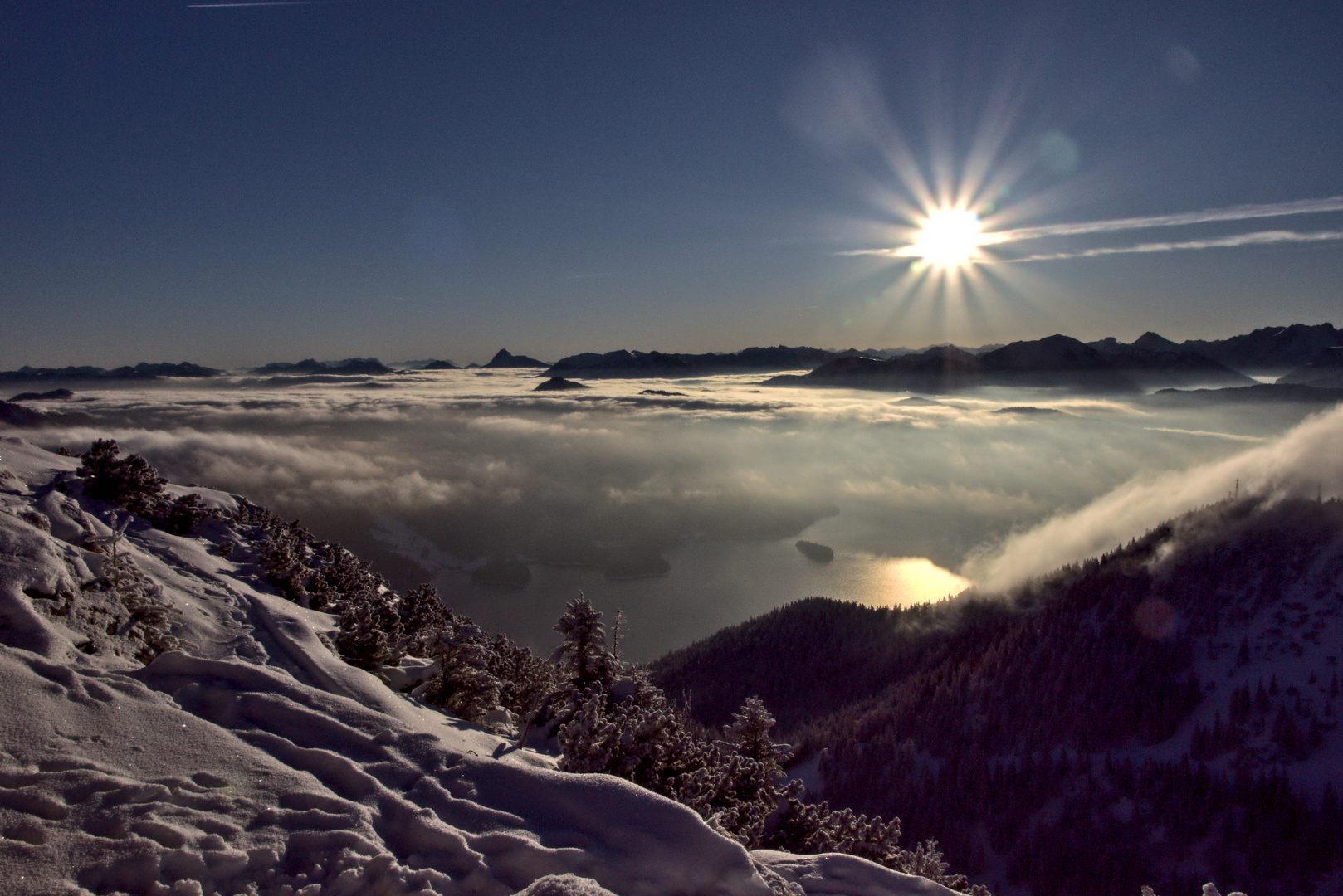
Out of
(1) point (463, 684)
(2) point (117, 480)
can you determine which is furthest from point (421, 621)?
(2) point (117, 480)

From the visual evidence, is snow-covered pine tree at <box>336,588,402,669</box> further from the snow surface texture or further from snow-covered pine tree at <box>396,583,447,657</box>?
the snow surface texture

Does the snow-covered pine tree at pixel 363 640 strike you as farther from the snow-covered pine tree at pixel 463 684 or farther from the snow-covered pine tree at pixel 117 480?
the snow-covered pine tree at pixel 117 480

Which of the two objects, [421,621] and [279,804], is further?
[421,621]

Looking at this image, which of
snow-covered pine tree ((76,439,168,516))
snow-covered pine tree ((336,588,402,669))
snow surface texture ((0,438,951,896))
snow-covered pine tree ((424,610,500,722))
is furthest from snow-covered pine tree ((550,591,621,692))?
snow-covered pine tree ((76,439,168,516))

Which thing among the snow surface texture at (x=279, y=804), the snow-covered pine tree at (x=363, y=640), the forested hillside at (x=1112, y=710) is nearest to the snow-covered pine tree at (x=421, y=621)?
the snow-covered pine tree at (x=363, y=640)

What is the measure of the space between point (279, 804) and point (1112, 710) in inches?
7099

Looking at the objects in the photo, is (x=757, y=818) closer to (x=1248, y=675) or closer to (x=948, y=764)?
(x=948, y=764)

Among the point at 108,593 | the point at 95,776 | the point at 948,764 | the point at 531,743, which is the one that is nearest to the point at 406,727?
the point at 95,776

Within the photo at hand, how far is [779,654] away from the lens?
628 feet

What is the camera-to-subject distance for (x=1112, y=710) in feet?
463

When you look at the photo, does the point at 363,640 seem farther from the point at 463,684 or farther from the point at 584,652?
the point at 584,652

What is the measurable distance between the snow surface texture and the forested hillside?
133026 mm

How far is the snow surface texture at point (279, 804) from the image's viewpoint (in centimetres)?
998

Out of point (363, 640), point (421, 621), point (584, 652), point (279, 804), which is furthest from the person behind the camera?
point (421, 621)
